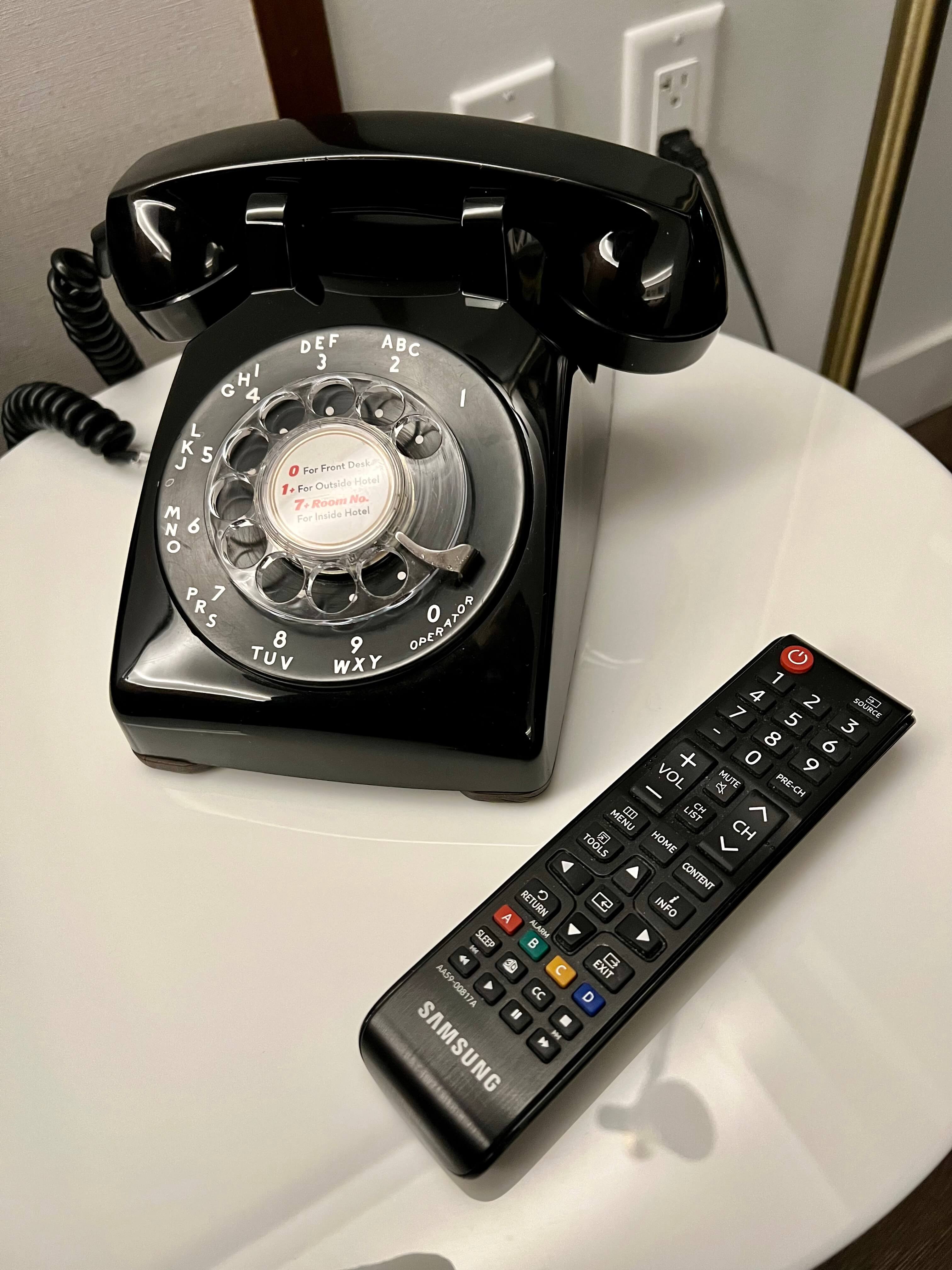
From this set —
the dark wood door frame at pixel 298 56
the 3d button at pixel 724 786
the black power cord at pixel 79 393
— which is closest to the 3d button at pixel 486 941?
the 3d button at pixel 724 786

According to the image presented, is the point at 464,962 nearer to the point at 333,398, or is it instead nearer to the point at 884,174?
the point at 333,398

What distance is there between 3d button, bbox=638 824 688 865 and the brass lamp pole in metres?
0.47

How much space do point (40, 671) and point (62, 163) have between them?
35 cm

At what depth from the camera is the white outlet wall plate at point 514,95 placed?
73cm

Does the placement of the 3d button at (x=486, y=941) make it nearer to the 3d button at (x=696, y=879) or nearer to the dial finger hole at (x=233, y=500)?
the 3d button at (x=696, y=879)

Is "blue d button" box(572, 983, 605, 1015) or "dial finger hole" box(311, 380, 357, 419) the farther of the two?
"dial finger hole" box(311, 380, 357, 419)

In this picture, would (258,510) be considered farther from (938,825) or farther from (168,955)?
(938,825)


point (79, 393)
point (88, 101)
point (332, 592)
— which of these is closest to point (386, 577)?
point (332, 592)

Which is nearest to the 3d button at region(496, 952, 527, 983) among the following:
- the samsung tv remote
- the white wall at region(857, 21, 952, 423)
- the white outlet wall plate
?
the samsung tv remote

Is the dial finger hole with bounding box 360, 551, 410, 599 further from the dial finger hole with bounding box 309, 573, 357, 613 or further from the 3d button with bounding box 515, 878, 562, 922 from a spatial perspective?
the 3d button with bounding box 515, 878, 562, 922

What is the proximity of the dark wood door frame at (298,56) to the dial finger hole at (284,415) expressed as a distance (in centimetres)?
24

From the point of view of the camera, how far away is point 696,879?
0.38 metres

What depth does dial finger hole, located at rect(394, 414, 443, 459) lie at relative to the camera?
0.46 meters

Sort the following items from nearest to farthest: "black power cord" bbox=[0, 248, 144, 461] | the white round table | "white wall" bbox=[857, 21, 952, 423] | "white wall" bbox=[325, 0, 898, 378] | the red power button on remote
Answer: the white round table → the red power button on remote → "black power cord" bbox=[0, 248, 144, 461] → "white wall" bbox=[325, 0, 898, 378] → "white wall" bbox=[857, 21, 952, 423]
